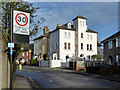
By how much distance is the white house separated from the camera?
45.2m

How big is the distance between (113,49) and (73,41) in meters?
18.0

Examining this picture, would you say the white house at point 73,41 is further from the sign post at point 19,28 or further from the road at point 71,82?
the sign post at point 19,28

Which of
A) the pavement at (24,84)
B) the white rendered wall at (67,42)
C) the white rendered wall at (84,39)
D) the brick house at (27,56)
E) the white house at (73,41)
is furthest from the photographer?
the brick house at (27,56)

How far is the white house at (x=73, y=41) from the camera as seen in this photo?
148 feet

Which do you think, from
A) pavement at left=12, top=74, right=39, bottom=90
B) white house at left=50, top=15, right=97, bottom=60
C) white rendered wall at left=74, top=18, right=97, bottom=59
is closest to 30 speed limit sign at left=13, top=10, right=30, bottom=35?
pavement at left=12, top=74, right=39, bottom=90

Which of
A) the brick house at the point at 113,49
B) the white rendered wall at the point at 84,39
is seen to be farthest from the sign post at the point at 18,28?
A: the white rendered wall at the point at 84,39

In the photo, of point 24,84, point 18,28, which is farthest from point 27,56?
point 18,28

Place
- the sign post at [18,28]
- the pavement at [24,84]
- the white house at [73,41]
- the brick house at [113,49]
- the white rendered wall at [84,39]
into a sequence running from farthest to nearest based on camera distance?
the white rendered wall at [84,39], the white house at [73,41], the brick house at [113,49], the pavement at [24,84], the sign post at [18,28]

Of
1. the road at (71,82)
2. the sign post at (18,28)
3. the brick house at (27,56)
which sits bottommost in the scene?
the road at (71,82)

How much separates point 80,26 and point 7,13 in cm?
3549

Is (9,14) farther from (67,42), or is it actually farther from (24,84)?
(67,42)

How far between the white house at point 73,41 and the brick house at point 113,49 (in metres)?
13.8

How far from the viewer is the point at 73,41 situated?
4684cm

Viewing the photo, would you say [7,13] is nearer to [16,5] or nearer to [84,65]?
[16,5]
